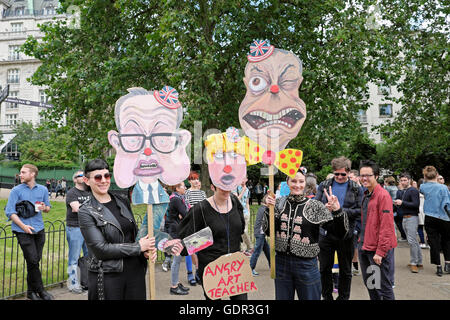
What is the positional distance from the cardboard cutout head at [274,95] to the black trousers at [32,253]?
332 centimetres

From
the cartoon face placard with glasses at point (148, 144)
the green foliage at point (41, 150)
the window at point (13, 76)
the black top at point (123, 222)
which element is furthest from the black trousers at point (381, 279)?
the window at point (13, 76)

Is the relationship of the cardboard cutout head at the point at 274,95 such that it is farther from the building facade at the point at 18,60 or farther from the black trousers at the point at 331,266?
the building facade at the point at 18,60

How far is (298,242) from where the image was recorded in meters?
3.43

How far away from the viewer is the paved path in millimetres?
5375

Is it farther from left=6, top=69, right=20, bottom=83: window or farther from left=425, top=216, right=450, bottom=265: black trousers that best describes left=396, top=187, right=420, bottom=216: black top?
left=6, top=69, right=20, bottom=83: window

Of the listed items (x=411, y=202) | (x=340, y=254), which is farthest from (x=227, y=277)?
(x=411, y=202)

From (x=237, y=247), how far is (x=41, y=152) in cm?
4171

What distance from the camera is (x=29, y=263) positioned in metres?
5.00

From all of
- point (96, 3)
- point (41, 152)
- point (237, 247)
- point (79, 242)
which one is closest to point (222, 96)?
point (96, 3)

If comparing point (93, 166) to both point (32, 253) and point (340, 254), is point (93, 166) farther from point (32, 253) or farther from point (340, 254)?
point (340, 254)

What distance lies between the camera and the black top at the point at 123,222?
3.05 metres

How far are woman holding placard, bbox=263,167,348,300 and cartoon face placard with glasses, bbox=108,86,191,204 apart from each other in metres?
1.02

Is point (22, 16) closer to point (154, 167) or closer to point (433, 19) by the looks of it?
point (433, 19)
